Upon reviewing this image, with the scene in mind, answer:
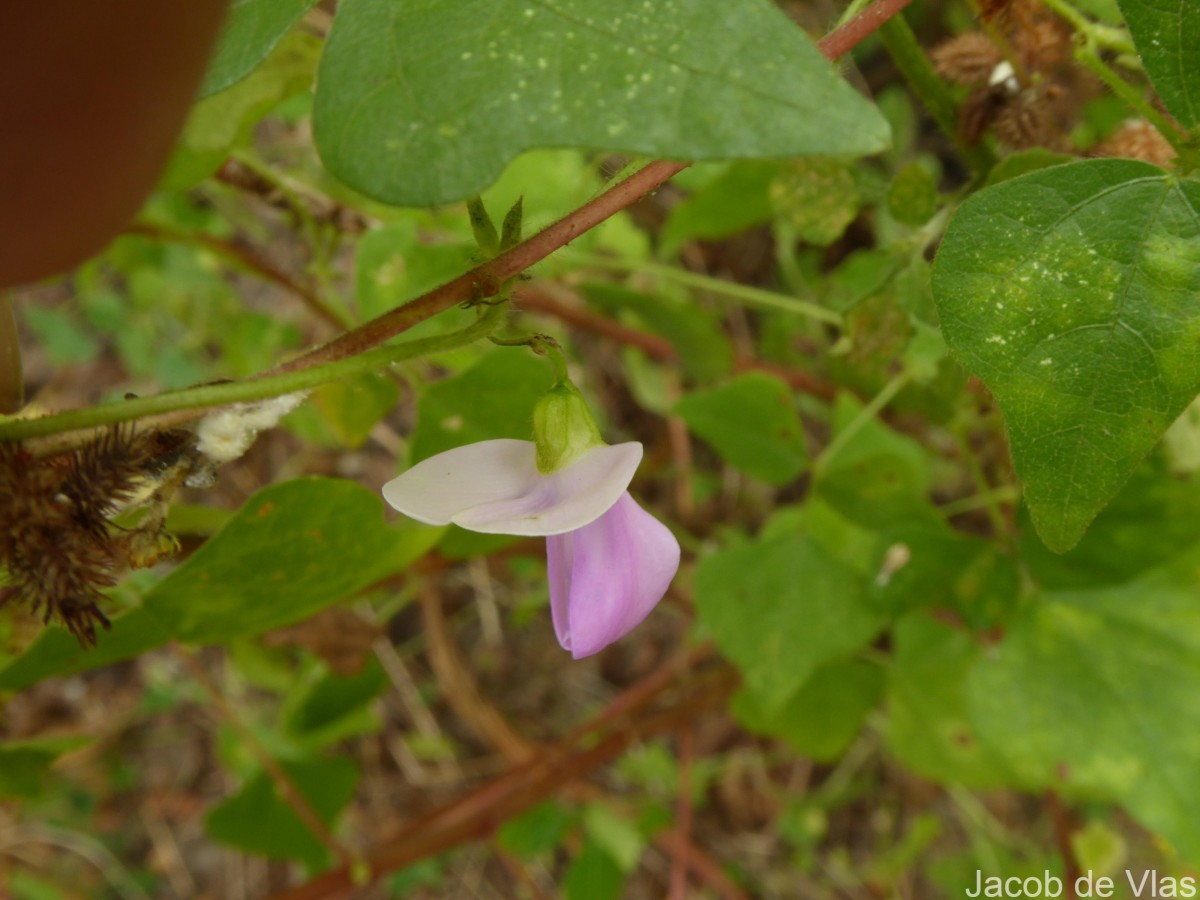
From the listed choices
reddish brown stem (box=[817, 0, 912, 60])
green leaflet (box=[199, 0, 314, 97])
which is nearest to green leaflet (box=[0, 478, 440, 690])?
green leaflet (box=[199, 0, 314, 97])

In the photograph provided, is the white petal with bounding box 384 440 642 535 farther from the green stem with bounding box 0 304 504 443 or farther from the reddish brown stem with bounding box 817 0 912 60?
the reddish brown stem with bounding box 817 0 912 60

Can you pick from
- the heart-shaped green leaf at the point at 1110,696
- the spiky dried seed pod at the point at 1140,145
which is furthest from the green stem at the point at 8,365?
the heart-shaped green leaf at the point at 1110,696

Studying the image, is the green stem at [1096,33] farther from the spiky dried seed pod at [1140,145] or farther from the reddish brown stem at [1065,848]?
the reddish brown stem at [1065,848]

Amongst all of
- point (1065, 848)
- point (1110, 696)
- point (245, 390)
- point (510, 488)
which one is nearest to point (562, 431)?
point (510, 488)

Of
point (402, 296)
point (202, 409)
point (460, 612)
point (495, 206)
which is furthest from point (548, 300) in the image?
point (460, 612)

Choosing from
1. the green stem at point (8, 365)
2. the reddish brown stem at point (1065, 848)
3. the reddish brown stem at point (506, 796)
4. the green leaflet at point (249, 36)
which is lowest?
the reddish brown stem at point (506, 796)

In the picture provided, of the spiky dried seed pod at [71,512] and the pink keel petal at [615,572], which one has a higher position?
the spiky dried seed pod at [71,512]
